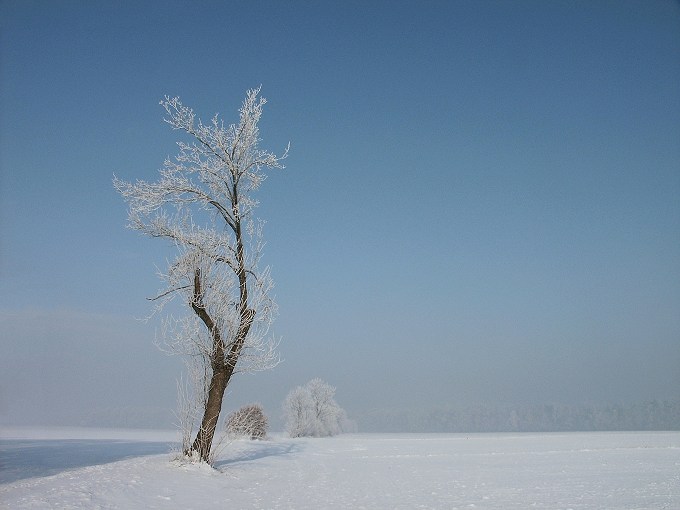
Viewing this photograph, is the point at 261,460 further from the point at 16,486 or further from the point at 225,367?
the point at 16,486

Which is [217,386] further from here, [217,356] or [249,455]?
[249,455]

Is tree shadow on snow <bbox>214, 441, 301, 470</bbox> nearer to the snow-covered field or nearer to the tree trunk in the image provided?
the snow-covered field

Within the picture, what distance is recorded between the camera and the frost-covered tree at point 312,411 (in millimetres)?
50562

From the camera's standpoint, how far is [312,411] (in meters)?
51.8

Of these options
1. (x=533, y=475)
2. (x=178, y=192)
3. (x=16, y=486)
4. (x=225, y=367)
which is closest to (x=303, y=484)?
(x=225, y=367)

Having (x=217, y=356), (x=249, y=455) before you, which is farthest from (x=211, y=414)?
(x=249, y=455)

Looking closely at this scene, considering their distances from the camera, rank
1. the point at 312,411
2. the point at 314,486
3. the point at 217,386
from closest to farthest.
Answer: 1. the point at 314,486
2. the point at 217,386
3. the point at 312,411

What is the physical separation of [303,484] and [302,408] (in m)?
41.5

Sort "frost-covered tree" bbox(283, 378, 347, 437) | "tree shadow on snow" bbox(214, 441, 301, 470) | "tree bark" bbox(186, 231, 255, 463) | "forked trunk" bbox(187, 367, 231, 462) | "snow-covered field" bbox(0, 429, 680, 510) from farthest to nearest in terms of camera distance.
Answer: "frost-covered tree" bbox(283, 378, 347, 437), "tree shadow on snow" bbox(214, 441, 301, 470), "tree bark" bbox(186, 231, 255, 463), "forked trunk" bbox(187, 367, 231, 462), "snow-covered field" bbox(0, 429, 680, 510)

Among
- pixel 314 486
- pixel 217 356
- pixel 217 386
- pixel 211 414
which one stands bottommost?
pixel 314 486

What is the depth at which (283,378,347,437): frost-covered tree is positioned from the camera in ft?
166

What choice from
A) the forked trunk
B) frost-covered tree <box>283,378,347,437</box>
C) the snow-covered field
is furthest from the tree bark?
frost-covered tree <box>283,378,347,437</box>

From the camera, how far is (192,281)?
1384 centimetres

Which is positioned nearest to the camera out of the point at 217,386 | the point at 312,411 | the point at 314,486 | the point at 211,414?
the point at 314,486
